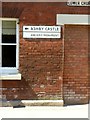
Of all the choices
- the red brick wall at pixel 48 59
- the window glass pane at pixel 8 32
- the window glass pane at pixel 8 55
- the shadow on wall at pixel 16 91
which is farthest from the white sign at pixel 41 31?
the shadow on wall at pixel 16 91

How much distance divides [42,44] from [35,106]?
6.04 feet

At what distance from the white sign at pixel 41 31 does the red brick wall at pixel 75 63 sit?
301mm

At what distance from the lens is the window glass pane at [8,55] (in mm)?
9688

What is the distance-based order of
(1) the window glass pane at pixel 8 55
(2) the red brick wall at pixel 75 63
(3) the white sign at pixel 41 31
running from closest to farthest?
(3) the white sign at pixel 41 31, (2) the red brick wall at pixel 75 63, (1) the window glass pane at pixel 8 55

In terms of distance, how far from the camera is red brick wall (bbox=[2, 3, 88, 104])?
9438 millimetres

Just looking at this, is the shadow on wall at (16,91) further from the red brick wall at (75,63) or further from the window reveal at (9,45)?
the red brick wall at (75,63)

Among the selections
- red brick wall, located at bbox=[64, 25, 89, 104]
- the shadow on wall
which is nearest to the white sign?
red brick wall, located at bbox=[64, 25, 89, 104]

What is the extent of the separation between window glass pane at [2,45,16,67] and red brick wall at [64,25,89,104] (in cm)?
158

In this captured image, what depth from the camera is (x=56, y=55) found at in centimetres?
948

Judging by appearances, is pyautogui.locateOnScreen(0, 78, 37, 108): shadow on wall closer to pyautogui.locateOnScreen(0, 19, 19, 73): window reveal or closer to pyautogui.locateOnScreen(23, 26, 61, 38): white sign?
pyautogui.locateOnScreen(0, 19, 19, 73): window reveal

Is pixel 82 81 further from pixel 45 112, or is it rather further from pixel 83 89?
pixel 45 112

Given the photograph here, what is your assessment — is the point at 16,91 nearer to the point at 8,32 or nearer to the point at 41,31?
the point at 8,32

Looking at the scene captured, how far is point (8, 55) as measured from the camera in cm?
973

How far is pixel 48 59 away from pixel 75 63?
2.75ft
